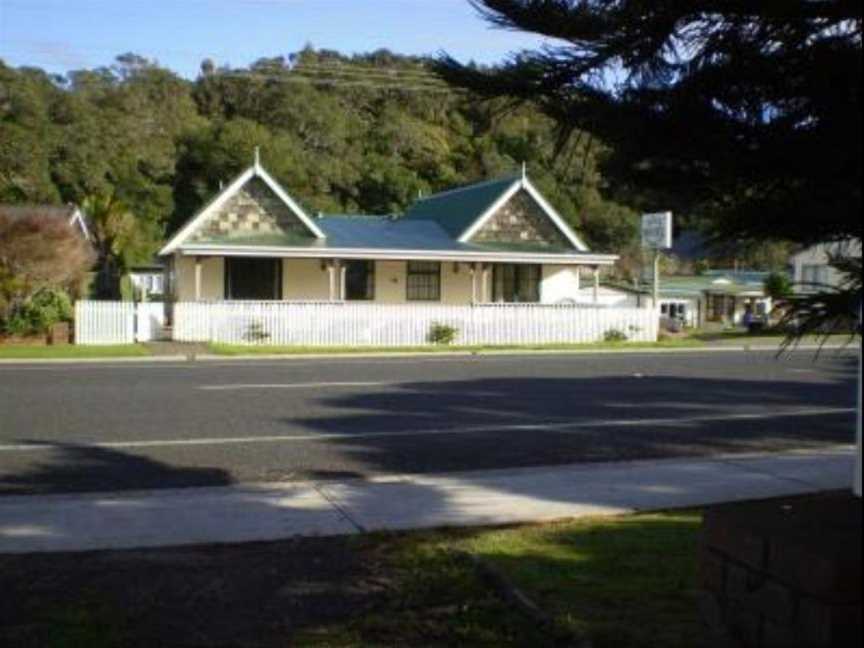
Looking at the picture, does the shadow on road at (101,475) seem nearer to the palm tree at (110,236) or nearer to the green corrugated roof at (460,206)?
the green corrugated roof at (460,206)

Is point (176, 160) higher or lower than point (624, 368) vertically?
higher

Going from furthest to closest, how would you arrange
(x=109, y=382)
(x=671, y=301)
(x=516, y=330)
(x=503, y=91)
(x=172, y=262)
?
1. (x=671, y=301)
2. (x=172, y=262)
3. (x=516, y=330)
4. (x=109, y=382)
5. (x=503, y=91)

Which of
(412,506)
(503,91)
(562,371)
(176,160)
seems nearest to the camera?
(503,91)

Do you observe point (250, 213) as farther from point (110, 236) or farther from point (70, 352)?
point (110, 236)

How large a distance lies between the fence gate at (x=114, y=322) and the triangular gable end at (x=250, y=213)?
3.48 m

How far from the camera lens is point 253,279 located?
35.7 m

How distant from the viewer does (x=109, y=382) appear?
18.7 metres

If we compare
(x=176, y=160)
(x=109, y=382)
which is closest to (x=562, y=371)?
(x=109, y=382)

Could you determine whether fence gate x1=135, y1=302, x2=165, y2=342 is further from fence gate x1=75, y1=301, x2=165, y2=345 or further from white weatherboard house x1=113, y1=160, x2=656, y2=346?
white weatherboard house x1=113, y1=160, x2=656, y2=346

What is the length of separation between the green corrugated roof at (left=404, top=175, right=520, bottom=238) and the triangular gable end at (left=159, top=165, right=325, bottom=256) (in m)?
5.51

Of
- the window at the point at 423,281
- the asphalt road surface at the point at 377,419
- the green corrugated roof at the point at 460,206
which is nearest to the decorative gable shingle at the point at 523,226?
the green corrugated roof at the point at 460,206

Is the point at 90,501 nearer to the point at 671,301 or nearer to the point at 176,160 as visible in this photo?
the point at 671,301

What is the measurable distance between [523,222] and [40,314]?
16143 mm

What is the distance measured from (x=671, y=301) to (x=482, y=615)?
63.3 metres
